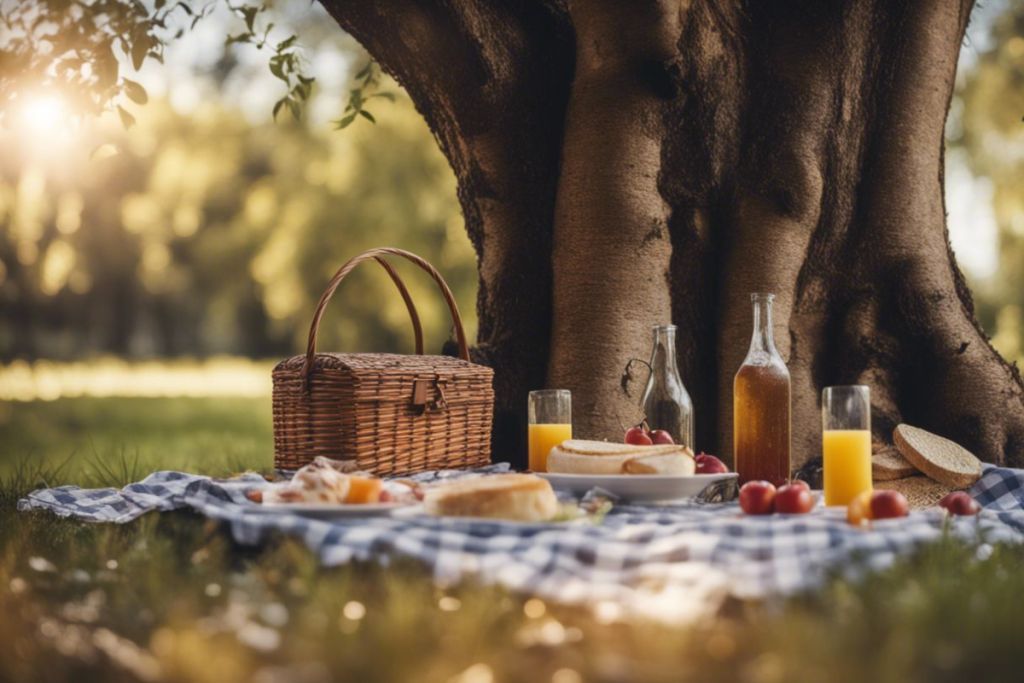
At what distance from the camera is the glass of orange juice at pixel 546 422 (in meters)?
4.13

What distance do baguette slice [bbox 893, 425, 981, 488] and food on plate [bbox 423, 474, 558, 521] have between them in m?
2.06

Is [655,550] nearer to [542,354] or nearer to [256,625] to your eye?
[256,625]

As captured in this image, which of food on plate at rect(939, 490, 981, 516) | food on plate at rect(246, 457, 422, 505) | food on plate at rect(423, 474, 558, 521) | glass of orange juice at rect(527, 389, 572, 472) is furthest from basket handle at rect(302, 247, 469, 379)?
food on plate at rect(939, 490, 981, 516)

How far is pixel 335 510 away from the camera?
Result: 297 cm

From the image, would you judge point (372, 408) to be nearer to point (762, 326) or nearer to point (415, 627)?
point (762, 326)

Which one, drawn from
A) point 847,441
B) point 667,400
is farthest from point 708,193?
point 847,441

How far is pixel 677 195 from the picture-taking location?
5375mm

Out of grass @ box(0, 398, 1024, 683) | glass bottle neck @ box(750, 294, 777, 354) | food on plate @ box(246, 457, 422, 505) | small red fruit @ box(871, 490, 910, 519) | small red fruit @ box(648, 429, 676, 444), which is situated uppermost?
glass bottle neck @ box(750, 294, 777, 354)

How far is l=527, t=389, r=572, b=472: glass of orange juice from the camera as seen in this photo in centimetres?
413

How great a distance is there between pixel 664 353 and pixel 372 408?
1.13 meters

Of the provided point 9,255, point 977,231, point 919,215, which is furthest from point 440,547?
point 9,255

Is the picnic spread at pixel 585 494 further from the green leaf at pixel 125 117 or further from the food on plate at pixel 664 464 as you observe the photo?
the green leaf at pixel 125 117

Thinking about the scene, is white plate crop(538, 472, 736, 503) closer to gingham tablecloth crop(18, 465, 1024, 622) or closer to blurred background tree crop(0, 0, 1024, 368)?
gingham tablecloth crop(18, 465, 1024, 622)

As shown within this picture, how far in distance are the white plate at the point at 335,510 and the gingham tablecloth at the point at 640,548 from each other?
0.03m
